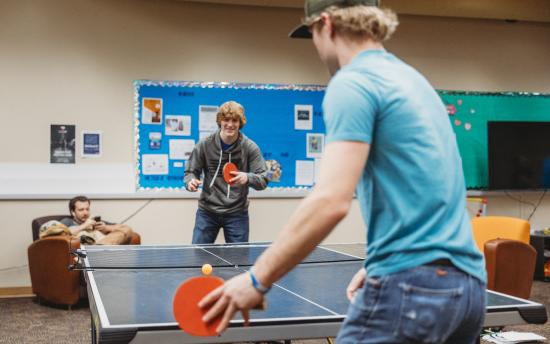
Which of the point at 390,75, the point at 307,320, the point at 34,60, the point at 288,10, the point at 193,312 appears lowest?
the point at 307,320

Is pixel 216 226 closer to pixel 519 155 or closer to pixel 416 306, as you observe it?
pixel 416 306

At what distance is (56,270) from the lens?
583cm

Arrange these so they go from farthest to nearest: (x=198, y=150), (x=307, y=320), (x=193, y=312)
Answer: (x=198, y=150) → (x=307, y=320) → (x=193, y=312)

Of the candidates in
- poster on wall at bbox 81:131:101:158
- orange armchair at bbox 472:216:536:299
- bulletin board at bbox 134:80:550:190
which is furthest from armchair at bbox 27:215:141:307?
orange armchair at bbox 472:216:536:299

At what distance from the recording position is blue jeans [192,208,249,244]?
5020 millimetres

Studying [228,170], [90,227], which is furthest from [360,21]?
[90,227]

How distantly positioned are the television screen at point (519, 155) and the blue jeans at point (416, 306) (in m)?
6.54

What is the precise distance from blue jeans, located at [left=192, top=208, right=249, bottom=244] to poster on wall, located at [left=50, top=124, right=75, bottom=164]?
219 cm

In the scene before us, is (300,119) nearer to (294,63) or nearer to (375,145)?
(294,63)

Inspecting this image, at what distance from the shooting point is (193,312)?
149 cm

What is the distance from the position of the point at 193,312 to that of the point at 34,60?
5.75 m

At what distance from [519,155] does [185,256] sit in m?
5.10

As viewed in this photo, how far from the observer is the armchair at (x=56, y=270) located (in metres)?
5.80

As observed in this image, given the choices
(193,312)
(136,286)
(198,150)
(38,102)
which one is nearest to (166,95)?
(38,102)
